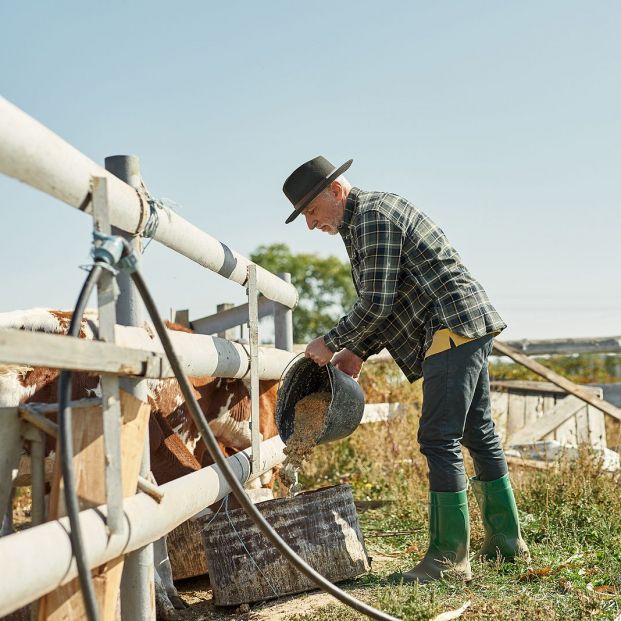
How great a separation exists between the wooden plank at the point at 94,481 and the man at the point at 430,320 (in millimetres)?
1958

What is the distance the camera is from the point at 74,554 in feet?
6.13

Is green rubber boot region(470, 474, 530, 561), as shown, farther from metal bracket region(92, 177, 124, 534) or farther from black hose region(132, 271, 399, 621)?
metal bracket region(92, 177, 124, 534)

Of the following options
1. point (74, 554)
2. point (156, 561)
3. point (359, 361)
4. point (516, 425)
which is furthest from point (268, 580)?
point (516, 425)

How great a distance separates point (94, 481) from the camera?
2.16 m

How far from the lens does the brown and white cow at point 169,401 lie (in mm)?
4121

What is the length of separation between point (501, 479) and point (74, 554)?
124 inches

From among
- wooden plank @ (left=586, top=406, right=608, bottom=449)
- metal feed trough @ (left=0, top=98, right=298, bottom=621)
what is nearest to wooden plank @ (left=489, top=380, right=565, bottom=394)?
wooden plank @ (left=586, top=406, right=608, bottom=449)

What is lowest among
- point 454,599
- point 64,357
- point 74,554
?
point 454,599

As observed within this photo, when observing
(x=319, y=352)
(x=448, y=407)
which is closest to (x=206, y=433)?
(x=319, y=352)

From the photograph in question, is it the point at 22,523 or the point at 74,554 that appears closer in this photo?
the point at 74,554

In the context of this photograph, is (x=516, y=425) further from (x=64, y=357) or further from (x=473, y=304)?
(x=64, y=357)

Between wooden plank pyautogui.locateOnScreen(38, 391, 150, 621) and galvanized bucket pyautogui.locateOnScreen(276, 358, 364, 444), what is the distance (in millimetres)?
1976

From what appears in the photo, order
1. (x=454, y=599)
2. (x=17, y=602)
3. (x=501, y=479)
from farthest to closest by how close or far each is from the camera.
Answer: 1. (x=501, y=479)
2. (x=454, y=599)
3. (x=17, y=602)

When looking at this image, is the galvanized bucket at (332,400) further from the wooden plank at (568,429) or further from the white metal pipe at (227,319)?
the wooden plank at (568,429)
